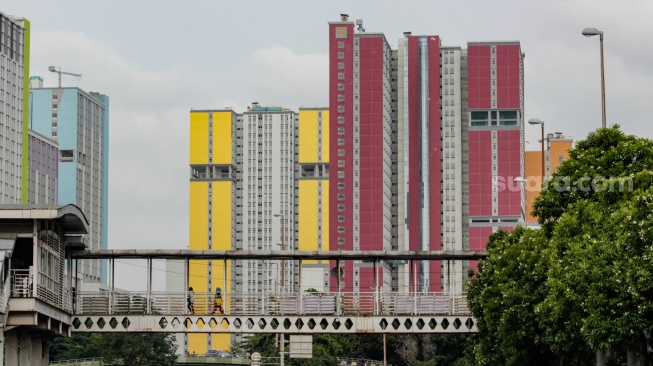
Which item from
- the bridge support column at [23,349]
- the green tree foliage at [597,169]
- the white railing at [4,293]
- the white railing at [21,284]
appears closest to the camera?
the green tree foliage at [597,169]

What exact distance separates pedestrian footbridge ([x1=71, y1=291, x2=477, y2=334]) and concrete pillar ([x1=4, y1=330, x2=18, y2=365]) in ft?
33.4

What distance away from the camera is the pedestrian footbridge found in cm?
6762

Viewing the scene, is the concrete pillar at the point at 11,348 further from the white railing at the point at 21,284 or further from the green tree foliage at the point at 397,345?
the green tree foliage at the point at 397,345

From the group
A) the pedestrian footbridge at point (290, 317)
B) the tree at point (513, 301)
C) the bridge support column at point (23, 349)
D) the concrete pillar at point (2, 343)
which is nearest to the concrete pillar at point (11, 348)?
the bridge support column at point (23, 349)

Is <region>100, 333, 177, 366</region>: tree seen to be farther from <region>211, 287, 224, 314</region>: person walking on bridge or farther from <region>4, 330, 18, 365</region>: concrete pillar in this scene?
<region>4, 330, 18, 365</region>: concrete pillar

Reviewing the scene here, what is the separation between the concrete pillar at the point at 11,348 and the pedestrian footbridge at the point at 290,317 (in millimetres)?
10170

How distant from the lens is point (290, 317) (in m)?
68.2

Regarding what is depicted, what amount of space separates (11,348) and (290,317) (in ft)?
54.1

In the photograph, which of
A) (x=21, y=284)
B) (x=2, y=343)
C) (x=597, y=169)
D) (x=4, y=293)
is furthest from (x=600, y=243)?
(x=2, y=343)

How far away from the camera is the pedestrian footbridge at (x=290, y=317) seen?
6762 cm

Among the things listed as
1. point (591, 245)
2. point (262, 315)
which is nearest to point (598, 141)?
point (591, 245)

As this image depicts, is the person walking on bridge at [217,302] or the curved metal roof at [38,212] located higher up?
the curved metal roof at [38,212]
